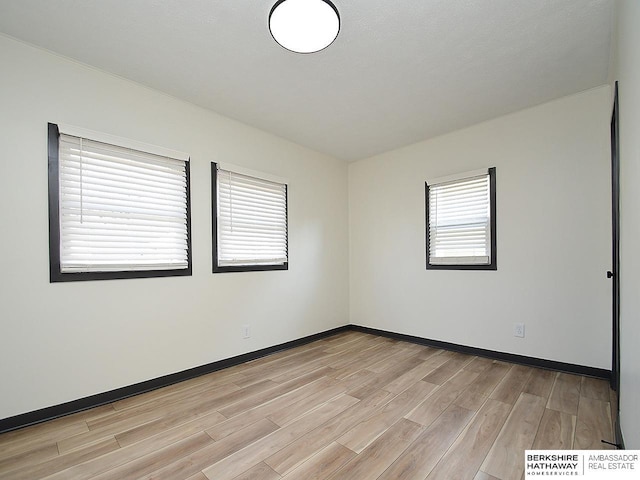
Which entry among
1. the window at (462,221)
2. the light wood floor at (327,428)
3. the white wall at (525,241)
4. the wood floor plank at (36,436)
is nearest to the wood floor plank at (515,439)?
the light wood floor at (327,428)

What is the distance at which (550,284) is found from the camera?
2.93 meters

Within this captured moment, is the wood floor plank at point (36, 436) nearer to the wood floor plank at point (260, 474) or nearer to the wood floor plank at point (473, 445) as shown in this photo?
the wood floor plank at point (260, 474)

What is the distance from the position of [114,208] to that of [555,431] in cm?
361

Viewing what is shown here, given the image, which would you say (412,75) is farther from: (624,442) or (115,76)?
(624,442)

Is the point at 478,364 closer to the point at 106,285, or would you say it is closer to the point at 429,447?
the point at 429,447

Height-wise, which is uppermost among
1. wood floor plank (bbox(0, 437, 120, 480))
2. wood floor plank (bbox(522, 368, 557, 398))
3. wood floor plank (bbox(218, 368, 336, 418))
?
wood floor plank (bbox(0, 437, 120, 480))

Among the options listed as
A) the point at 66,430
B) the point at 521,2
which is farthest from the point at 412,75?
the point at 66,430

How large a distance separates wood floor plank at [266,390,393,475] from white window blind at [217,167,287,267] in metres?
1.86

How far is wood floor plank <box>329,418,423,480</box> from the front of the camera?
1570mm

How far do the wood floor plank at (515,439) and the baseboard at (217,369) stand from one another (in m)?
0.44

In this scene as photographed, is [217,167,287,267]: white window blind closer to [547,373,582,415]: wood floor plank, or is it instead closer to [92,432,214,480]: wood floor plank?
[92,432,214,480]: wood floor plank

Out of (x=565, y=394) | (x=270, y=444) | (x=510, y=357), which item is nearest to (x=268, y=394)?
(x=270, y=444)

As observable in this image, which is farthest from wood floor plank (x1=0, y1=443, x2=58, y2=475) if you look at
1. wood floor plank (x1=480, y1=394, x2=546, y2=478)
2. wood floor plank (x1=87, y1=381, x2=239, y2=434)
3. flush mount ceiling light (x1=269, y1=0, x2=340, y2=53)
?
flush mount ceiling light (x1=269, y1=0, x2=340, y2=53)

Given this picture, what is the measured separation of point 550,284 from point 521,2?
245 cm
